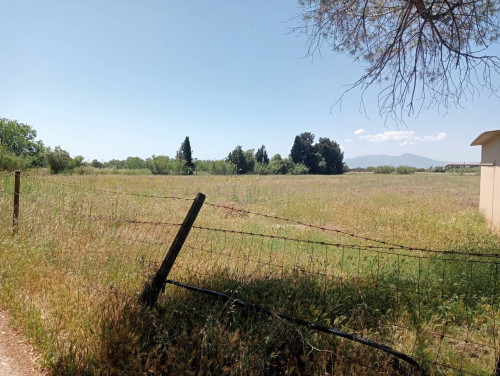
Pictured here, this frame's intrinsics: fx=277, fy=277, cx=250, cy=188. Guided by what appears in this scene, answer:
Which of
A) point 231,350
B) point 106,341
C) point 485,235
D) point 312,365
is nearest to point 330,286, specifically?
point 312,365

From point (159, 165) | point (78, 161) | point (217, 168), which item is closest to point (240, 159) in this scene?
point (217, 168)

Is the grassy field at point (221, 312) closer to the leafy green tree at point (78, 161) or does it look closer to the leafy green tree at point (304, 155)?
the leafy green tree at point (78, 161)

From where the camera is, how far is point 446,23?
5781mm

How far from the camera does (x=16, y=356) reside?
2580 mm

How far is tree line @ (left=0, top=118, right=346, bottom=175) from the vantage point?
1311 inches

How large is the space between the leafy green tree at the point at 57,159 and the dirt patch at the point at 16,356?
3610cm

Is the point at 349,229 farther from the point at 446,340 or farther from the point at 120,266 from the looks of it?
the point at 120,266

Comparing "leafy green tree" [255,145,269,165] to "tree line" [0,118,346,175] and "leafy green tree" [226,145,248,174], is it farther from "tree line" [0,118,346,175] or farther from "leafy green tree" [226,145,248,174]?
"leafy green tree" [226,145,248,174]

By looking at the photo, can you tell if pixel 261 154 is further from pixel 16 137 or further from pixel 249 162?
pixel 16 137

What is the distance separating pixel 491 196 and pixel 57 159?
38834 mm

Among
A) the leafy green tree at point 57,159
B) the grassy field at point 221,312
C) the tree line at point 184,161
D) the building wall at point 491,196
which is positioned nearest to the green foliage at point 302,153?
the tree line at point 184,161

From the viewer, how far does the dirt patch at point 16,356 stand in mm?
2420

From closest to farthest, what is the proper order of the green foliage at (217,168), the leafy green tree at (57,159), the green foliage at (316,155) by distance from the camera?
the leafy green tree at (57,159) → the green foliage at (217,168) → the green foliage at (316,155)

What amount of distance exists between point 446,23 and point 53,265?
27.8ft
